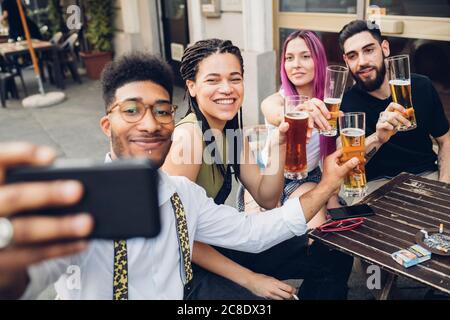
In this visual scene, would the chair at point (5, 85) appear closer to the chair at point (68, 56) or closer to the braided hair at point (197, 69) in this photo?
the chair at point (68, 56)

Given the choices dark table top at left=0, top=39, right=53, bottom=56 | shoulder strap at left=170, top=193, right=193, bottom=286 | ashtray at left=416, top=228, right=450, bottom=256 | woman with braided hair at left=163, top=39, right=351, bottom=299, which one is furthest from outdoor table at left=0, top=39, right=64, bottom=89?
ashtray at left=416, top=228, right=450, bottom=256

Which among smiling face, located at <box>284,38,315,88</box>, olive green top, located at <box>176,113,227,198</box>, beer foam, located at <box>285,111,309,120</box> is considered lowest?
olive green top, located at <box>176,113,227,198</box>

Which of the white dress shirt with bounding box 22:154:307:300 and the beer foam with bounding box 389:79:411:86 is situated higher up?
the beer foam with bounding box 389:79:411:86

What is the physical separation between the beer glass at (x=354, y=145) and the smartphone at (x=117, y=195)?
1.50m

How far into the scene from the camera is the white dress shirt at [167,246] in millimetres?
1370

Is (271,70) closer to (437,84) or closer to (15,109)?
(437,84)

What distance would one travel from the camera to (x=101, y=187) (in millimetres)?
579

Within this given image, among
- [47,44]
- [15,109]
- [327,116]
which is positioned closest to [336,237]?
[327,116]

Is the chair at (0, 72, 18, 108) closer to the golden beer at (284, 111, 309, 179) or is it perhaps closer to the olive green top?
the olive green top

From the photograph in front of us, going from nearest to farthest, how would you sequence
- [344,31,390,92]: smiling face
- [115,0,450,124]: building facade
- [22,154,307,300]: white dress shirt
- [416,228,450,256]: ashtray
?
1. [22,154,307,300]: white dress shirt
2. [416,228,450,256]: ashtray
3. [344,31,390,92]: smiling face
4. [115,0,450,124]: building facade

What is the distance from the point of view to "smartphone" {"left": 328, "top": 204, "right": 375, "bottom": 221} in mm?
1955

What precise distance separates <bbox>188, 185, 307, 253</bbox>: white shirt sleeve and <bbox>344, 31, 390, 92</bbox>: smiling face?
1327 mm

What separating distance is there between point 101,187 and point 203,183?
5.10 feet

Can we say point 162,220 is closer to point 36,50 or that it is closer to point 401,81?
point 401,81
